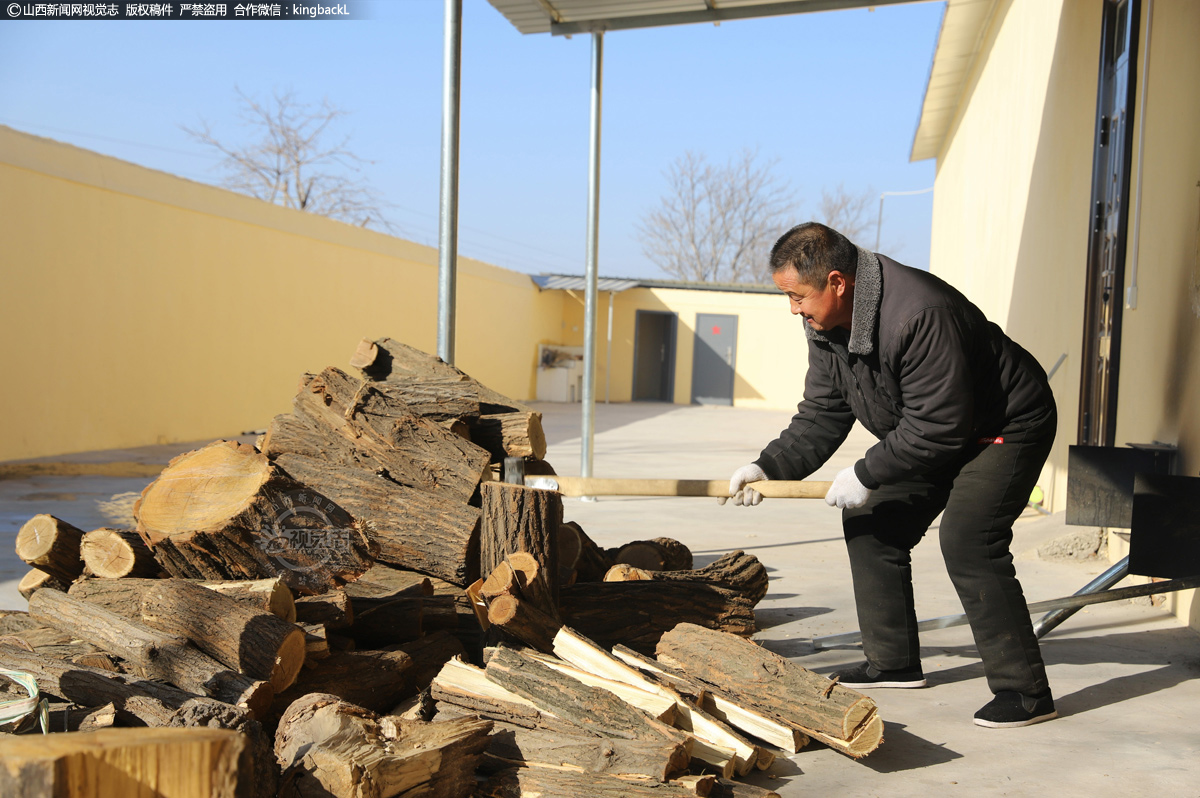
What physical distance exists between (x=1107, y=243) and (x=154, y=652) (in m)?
5.78

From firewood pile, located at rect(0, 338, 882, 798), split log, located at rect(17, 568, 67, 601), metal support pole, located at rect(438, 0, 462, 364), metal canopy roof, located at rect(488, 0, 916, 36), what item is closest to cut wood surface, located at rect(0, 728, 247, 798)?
firewood pile, located at rect(0, 338, 882, 798)

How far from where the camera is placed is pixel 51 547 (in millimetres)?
3398

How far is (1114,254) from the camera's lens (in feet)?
18.2

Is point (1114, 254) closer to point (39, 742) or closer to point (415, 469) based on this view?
point (415, 469)

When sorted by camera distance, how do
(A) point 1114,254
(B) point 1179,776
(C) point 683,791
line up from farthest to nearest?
(A) point 1114,254 < (B) point 1179,776 < (C) point 683,791

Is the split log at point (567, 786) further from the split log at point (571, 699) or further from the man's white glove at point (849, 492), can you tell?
the man's white glove at point (849, 492)

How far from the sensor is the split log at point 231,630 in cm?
264

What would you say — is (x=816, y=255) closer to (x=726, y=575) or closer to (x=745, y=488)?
(x=745, y=488)

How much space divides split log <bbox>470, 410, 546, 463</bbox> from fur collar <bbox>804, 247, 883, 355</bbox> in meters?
1.74

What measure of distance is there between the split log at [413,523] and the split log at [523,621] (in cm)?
68

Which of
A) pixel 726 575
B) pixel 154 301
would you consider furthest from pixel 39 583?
pixel 154 301

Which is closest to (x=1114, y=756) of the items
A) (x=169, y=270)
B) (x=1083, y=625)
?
(x=1083, y=625)

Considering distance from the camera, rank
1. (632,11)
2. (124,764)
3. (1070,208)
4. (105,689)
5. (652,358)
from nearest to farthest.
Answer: (124,764) < (105,689) < (1070,208) < (632,11) < (652,358)

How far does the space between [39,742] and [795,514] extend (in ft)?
21.6
